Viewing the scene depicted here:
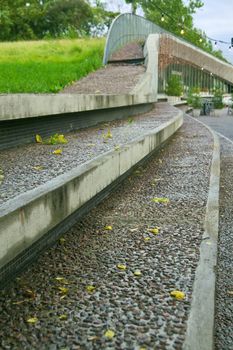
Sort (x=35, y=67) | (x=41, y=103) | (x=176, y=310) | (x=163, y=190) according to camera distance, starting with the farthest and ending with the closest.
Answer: (x=35, y=67) → (x=41, y=103) → (x=163, y=190) → (x=176, y=310)

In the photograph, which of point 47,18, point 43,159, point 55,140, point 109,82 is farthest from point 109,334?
point 47,18

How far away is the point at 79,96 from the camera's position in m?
7.16

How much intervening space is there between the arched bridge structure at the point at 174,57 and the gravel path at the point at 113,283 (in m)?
17.3

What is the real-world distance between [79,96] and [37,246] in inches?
174

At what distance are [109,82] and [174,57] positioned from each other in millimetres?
24343

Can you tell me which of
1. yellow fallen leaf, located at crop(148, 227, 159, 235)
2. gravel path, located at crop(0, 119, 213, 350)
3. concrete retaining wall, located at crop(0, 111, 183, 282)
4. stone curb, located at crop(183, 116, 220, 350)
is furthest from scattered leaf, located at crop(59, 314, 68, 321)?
yellow fallen leaf, located at crop(148, 227, 159, 235)

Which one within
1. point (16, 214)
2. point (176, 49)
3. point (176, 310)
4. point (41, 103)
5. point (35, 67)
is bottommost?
point (176, 310)

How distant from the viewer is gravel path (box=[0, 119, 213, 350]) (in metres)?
2.15

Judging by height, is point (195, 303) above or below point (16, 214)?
below

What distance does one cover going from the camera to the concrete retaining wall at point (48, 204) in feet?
8.21

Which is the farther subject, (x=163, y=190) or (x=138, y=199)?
(x=163, y=190)

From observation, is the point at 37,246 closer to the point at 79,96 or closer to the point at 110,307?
the point at 110,307

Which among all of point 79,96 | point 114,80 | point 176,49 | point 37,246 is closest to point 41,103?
point 79,96

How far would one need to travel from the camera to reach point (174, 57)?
37.5 metres
